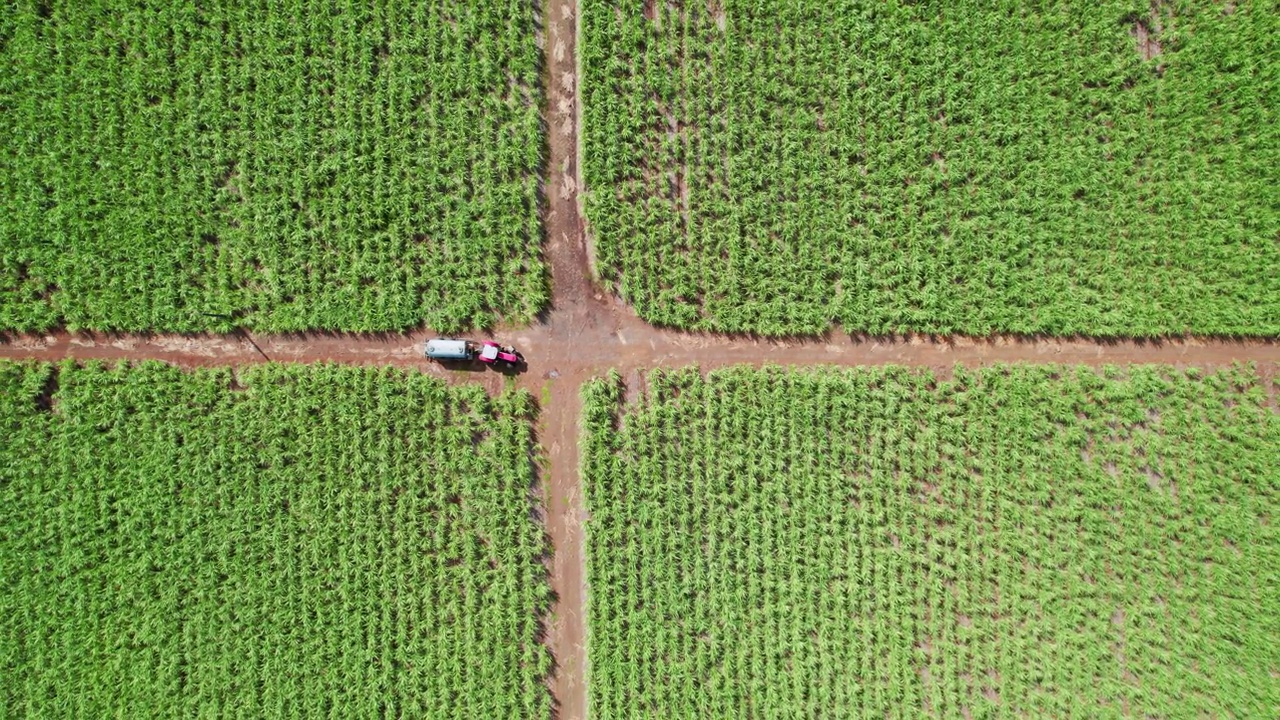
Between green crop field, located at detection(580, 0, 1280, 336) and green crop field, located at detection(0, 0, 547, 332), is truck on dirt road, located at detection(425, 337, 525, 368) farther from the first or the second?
green crop field, located at detection(580, 0, 1280, 336)

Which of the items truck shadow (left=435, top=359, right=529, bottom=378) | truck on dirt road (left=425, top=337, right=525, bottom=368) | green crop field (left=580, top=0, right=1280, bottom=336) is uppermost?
green crop field (left=580, top=0, right=1280, bottom=336)

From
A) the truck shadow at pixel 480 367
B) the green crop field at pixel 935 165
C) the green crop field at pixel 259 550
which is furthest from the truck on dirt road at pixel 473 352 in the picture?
the green crop field at pixel 935 165

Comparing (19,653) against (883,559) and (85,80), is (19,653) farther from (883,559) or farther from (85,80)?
(883,559)

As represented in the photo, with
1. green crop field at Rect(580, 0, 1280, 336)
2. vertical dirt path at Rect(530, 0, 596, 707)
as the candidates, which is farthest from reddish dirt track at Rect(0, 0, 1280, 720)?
green crop field at Rect(580, 0, 1280, 336)

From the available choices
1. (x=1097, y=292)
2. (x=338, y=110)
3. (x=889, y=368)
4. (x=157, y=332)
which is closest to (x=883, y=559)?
(x=889, y=368)

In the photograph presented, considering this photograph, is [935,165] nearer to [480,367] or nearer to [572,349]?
[572,349]

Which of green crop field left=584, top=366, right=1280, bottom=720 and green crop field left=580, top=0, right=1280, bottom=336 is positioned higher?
green crop field left=580, top=0, right=1280, bottom=336

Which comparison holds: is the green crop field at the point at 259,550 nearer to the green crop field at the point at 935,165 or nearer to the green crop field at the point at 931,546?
the green crop field at the point at 931,546
